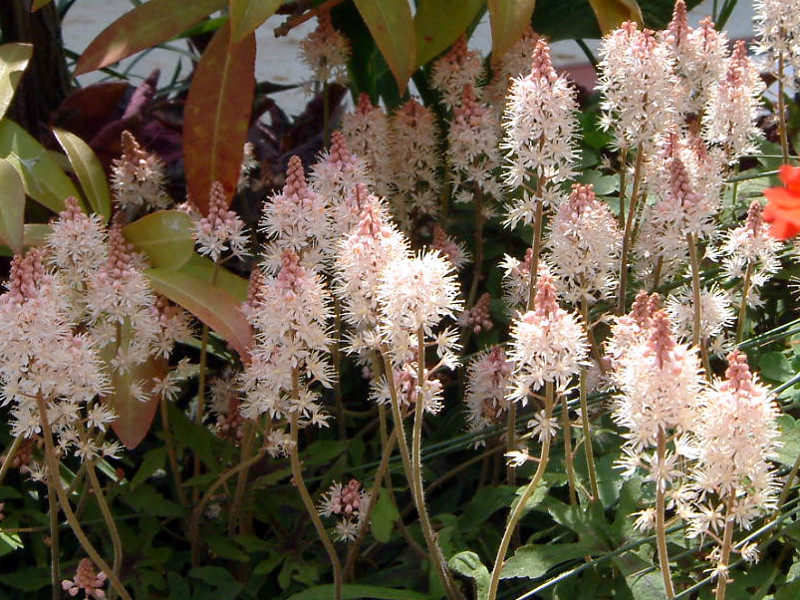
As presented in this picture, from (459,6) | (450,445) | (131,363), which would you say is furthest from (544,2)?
(131,363)

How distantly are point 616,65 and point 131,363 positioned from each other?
71 centimetres

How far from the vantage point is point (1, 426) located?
1694 mm

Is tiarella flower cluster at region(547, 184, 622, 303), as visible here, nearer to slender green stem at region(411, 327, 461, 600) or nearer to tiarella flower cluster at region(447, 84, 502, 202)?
slender green stem at region(411, 327, 461, 600)

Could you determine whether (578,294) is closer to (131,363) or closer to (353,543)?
(353,543)

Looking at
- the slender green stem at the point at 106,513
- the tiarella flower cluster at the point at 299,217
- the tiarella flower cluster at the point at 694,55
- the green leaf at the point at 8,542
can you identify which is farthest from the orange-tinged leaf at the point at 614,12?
the green leaf at the point at 8,542

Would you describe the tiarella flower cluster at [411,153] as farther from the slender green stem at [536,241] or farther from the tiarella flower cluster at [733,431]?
the tiarella flower cluster at [733,431]

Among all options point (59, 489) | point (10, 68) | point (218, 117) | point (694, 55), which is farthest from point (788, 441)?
point (10, 68)

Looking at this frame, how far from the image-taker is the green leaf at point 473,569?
A: 4.21 feet

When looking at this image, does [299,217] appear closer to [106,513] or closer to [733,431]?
[106,513]

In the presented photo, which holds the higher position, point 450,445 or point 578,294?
point 578,294

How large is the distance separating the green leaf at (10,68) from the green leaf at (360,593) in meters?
0.86

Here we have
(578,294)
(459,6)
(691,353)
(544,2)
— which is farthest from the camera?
(544,2)

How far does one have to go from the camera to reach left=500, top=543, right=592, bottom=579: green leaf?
4.22ft

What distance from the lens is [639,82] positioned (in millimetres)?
→ 1398
